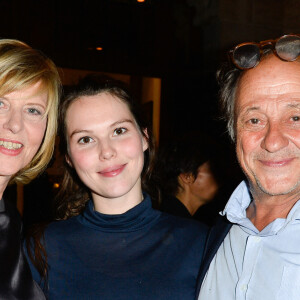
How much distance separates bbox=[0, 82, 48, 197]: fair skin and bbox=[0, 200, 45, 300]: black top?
0.23 meters

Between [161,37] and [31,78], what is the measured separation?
4.00 metres

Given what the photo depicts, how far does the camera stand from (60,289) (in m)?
1.91

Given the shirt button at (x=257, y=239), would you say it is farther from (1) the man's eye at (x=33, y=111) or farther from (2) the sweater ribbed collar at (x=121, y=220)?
(1) the man's eye at (x=33, y=111)

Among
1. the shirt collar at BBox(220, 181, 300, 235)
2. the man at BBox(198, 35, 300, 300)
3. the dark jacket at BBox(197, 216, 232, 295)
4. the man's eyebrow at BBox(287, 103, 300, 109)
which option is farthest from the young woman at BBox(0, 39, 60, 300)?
the man's eyebrow at BBox(287, 103, 300, 109)

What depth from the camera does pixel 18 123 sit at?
2029 mm

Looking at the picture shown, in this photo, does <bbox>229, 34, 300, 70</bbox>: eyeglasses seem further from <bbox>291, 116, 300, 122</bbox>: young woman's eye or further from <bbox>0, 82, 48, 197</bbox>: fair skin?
<bbox>0, 82, 48, 197</bbox>: fair skin

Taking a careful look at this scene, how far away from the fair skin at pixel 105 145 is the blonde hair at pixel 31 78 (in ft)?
0.39

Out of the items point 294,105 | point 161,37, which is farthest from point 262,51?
point 161,37

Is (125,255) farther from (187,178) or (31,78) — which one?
(187,178)

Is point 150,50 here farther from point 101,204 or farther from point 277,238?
point 277,238

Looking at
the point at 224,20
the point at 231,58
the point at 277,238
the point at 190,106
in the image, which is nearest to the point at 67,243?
the point at 277,238

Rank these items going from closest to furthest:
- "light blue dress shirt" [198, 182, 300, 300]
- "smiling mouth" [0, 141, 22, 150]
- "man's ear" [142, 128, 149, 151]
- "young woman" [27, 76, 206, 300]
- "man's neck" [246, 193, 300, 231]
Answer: "light blue dress shirt" [198, 182, 300, 300] < "man's neck" [246, 193, 300, 231] < "young woman" [27, 76, 206, 300] < "smiling mouth" [0, 141, 22, 150] < "man's ear" [142, 128, 149, 151]

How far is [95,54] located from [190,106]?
1427 mm

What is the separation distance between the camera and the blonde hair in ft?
6.57
